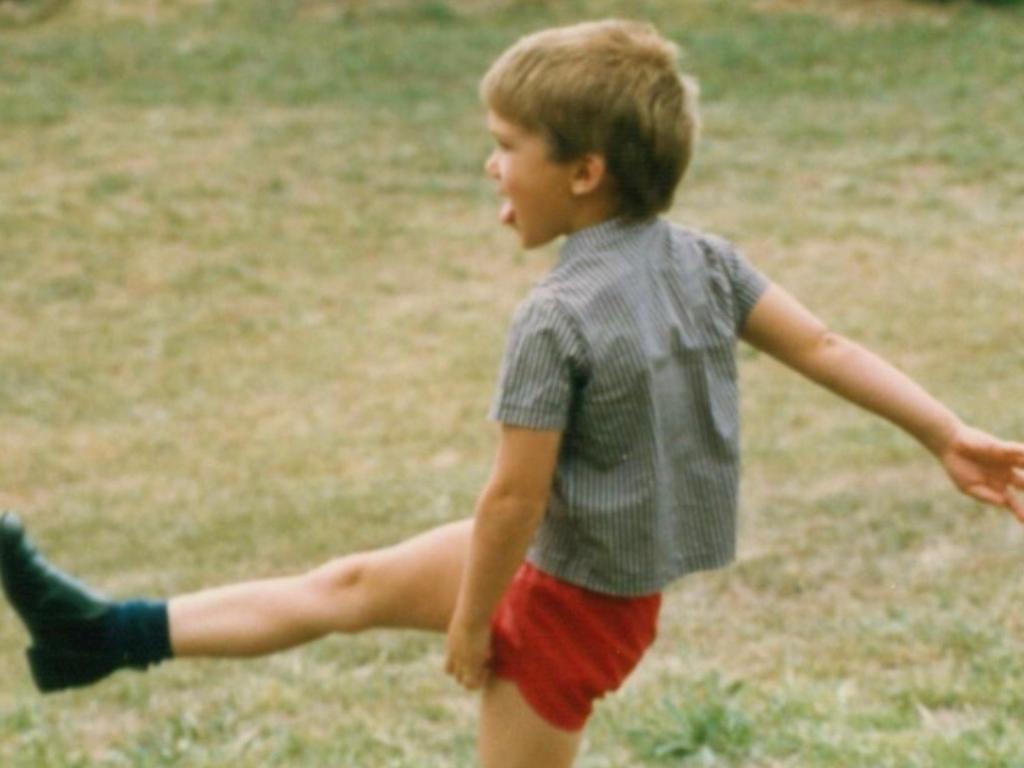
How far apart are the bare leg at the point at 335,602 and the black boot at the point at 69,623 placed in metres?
0.06

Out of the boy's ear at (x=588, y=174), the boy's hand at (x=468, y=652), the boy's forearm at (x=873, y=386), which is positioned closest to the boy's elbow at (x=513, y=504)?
the boy's hand at (x=468, y=652)

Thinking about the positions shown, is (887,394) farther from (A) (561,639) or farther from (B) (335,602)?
(B) (335,602)

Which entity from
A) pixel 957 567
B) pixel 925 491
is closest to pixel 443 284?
pixel 925 491

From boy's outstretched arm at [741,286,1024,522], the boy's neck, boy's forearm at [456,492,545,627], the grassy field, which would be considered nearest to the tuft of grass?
the grassy field

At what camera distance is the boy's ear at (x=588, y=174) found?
9.47 ft

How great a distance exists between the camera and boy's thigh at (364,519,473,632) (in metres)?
3.22

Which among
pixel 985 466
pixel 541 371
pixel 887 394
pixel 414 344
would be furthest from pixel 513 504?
pixel 414 344

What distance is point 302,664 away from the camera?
504 cm

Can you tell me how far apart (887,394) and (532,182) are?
0.70m

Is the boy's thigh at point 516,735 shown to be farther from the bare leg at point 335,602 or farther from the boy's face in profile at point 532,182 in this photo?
the boy's face in profile at point 532,182

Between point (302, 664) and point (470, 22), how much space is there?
36.1 feet

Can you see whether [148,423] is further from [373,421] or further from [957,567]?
[957,567]

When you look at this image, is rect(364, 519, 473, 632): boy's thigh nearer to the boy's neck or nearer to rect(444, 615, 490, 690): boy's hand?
rect(444, 615, 490, 690): boy's hand

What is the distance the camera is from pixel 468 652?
2994 millimetres
